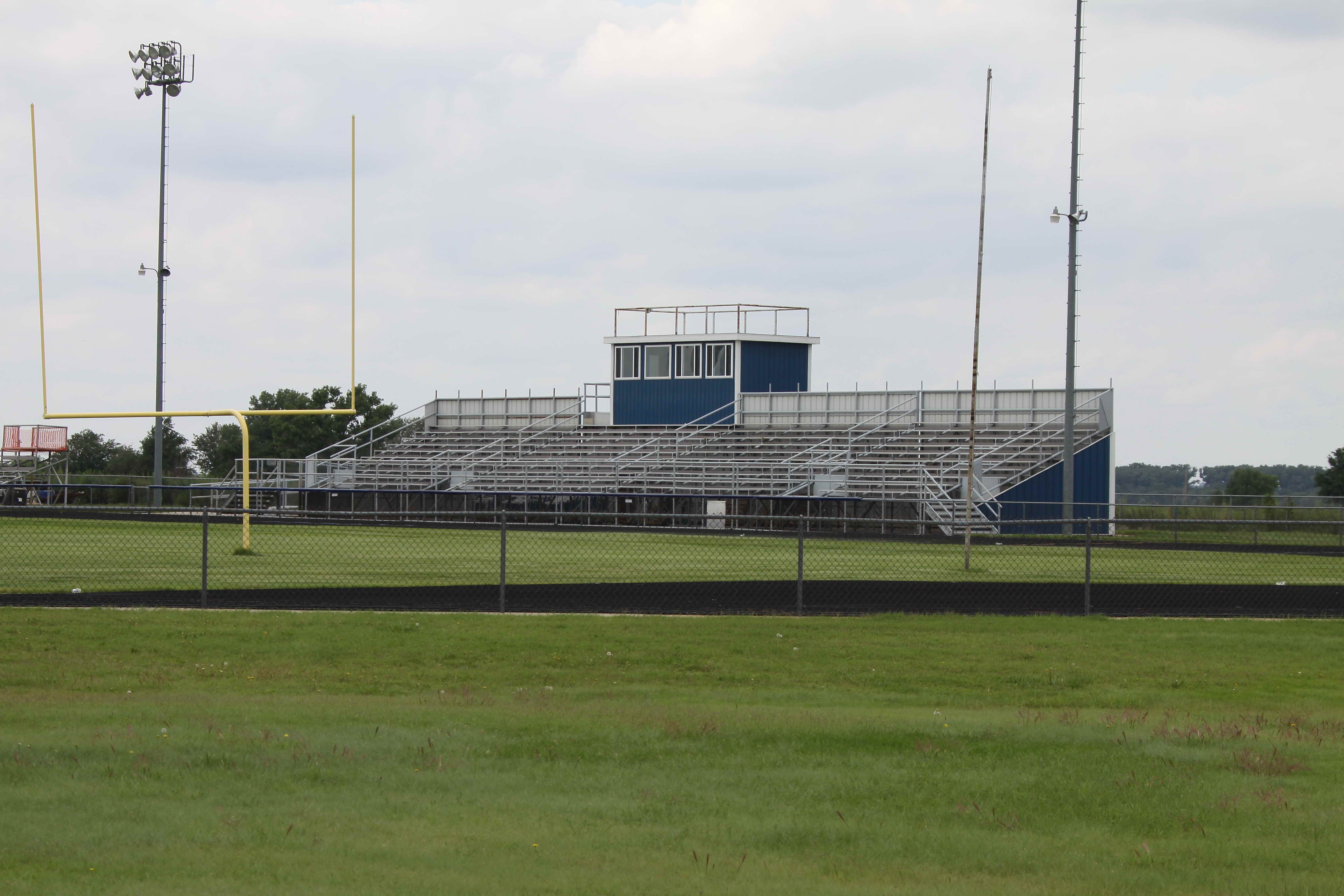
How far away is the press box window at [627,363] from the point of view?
208ft

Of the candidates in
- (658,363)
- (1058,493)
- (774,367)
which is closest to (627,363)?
(658,363)

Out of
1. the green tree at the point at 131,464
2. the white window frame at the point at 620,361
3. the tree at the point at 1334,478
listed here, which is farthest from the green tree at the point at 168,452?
the tree at the point at 1334,478

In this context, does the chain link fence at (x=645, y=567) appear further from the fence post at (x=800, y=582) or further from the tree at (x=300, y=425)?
the tree at (x=300, y=425)

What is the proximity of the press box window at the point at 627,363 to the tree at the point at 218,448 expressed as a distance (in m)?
39.1

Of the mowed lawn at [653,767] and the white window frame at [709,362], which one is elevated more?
the white window frame at [709,362]

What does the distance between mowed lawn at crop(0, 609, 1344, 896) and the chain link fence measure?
4.37 m

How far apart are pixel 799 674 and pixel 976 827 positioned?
Answer: 585cm

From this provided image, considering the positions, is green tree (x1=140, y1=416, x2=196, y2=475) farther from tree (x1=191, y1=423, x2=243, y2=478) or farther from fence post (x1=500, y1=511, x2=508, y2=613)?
fence post (x1=500, y1=511, x2=508, y2=613)

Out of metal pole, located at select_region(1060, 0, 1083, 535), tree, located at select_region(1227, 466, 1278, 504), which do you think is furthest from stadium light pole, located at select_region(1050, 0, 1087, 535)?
tree, located at select_region(1227, 466, 1278, 504)

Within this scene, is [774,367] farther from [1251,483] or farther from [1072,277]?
[1251,483]

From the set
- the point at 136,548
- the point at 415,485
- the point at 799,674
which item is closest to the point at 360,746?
the point at 799,674

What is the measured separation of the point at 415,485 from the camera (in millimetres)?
54969

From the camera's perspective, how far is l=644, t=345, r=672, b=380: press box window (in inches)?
2469

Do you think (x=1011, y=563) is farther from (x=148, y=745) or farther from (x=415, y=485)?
(x=415, y=485)
